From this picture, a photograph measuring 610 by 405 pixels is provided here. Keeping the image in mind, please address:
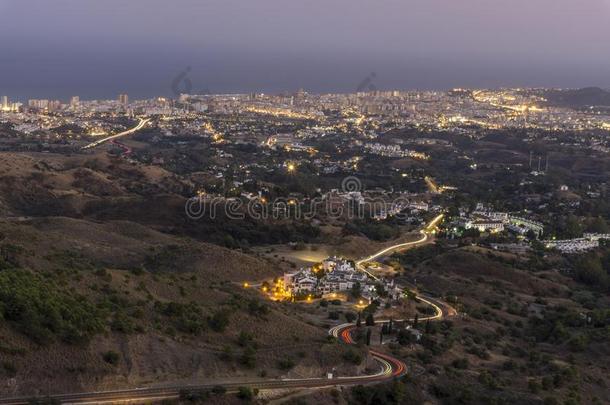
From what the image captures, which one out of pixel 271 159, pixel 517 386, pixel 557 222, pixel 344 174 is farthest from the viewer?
pixel 271 159

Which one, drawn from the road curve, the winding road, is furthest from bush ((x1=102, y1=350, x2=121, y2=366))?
the road curve

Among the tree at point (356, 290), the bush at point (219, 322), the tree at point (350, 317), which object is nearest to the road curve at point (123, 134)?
the tree at point (356, 290)

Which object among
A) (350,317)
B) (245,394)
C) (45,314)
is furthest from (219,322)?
(350,317)

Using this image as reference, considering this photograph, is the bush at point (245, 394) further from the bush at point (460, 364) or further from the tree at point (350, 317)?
the tree at point (350, 317)

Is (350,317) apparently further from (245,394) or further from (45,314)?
(45,314)

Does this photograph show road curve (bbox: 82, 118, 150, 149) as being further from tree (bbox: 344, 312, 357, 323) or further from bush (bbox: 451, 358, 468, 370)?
bush (bbox: 451, 358, 468, 370)

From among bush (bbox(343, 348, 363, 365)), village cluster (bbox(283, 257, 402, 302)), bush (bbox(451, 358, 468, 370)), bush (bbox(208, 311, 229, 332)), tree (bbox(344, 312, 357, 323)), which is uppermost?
bush (bbox(208, 311, 229, 332))

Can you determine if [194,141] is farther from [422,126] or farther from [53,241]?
[53,241]

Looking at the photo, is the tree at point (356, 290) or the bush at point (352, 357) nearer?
the bush at point (352, 357)

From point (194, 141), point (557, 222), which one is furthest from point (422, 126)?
point (557, 222)

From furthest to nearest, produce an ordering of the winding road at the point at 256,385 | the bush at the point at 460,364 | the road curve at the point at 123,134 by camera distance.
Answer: the road curve at the point at 123,134, the bush at the point at 460,364, the winding road at the point at 256,385

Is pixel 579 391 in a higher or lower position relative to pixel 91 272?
lower
